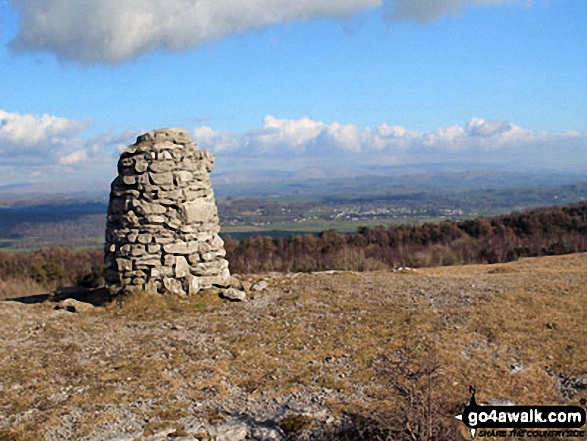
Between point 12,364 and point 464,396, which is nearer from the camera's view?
point 464,396

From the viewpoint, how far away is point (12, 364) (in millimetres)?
10141

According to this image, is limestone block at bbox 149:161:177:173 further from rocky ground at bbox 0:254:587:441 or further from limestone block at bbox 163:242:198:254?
rocky ground at bbox 0:254:587:441

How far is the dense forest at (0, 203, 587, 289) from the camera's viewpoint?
34844mm

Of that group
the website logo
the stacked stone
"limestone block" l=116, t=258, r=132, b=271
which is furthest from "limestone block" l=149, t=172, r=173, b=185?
the website logo

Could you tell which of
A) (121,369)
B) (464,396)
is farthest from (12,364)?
(464,396)

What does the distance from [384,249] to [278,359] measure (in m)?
32.7

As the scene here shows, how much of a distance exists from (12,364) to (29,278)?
21376mm

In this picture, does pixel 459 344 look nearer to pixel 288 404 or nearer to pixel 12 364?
pixel 288 404

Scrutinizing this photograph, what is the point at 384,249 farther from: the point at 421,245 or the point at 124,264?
the point at 124,264

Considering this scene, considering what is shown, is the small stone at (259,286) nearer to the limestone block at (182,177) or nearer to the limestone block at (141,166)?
the limestone block at (182,177)

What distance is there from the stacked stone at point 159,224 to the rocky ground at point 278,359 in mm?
734

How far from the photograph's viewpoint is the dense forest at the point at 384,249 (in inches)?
1372

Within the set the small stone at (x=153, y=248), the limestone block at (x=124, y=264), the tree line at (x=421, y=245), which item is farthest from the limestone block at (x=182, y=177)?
the tree line at (x=421, y=245)

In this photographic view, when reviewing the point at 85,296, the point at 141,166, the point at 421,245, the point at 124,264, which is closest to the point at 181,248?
the point at 124,264
